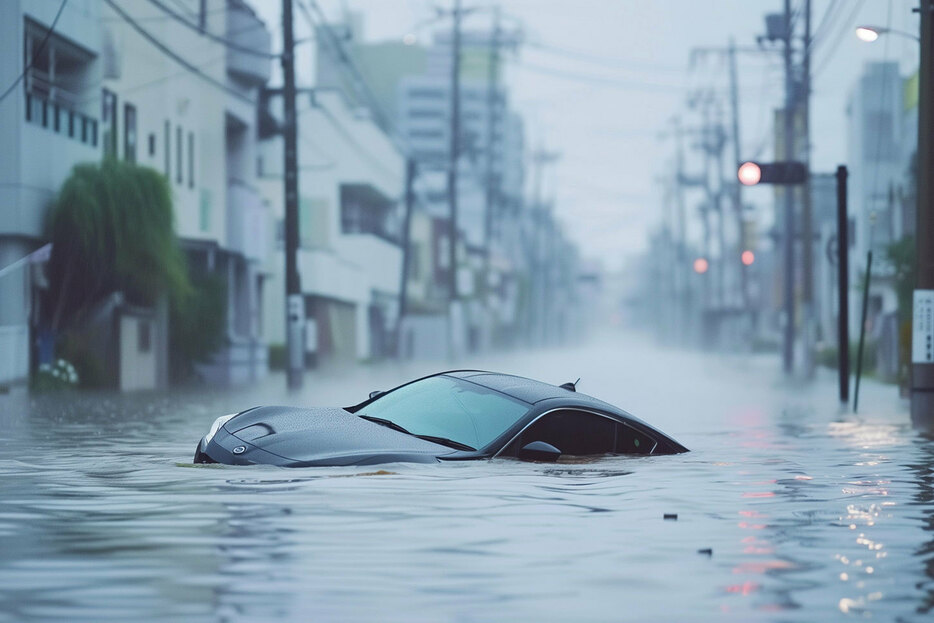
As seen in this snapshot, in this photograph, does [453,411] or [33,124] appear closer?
[453,411]

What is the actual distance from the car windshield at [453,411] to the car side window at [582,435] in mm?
170

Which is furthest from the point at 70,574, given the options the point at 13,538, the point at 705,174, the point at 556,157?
the point at 556,157

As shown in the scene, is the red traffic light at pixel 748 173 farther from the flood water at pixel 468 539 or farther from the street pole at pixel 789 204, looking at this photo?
the street pole at pixel 789 204

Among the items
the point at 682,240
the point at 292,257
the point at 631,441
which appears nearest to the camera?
the point at 631,441

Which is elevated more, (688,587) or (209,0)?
(209,0)

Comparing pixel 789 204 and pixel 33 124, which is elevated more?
pixel 33 124

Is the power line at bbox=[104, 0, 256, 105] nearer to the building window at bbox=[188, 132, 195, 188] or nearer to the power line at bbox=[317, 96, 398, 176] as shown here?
the building window at bbox=[188, 132, 195, 188]

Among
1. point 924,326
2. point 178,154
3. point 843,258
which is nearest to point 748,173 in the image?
point 843,258

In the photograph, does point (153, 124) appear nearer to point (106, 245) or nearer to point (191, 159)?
point (191, 159)

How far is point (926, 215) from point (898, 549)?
13.7 metres

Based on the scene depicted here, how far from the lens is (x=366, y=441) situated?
12.6 meters

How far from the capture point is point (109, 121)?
3922 centimetres

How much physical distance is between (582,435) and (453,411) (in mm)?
1047

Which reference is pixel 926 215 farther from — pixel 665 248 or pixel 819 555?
pixel 665 248
